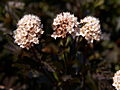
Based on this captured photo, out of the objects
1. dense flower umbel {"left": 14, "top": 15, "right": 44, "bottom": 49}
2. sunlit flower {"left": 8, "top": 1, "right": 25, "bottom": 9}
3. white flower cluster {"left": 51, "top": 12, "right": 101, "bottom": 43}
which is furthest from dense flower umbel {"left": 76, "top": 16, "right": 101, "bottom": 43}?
sunlit flower {"left": 8, "top": 1, "right": 25, "bottom": 9}

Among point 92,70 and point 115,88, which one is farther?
point 92,70

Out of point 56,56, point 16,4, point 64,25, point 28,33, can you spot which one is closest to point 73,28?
point 64,25

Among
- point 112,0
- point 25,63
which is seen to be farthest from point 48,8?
point 25,63

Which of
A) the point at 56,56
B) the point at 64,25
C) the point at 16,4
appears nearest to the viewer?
the point at 64,25

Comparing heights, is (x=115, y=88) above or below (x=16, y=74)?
below

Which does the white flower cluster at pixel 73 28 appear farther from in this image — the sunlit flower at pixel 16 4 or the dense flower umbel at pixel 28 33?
the sunlit flower at pixel 16 4

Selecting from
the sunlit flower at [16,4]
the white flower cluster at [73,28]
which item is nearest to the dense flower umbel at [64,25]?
the white flower cluster at [73,28]

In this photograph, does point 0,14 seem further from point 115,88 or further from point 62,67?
point 115,88

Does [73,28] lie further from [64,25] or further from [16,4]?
[16,4]
